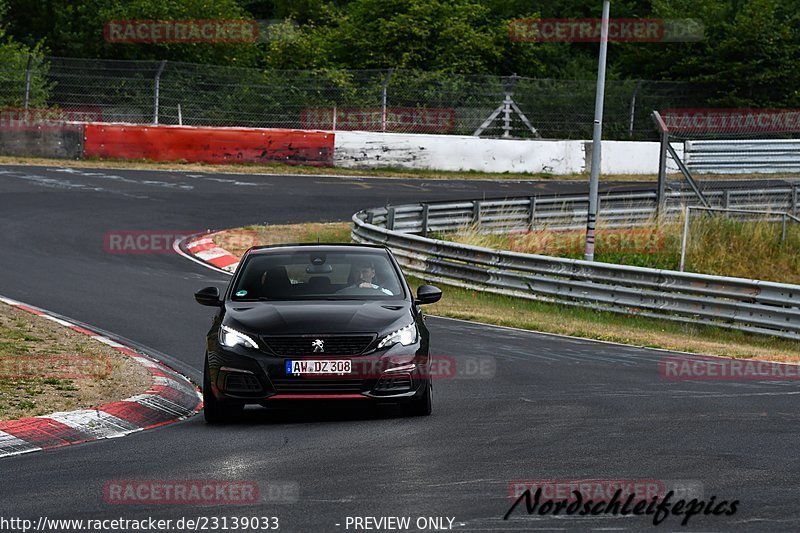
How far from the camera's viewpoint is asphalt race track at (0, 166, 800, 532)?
22.6 ft

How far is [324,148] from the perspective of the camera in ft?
117

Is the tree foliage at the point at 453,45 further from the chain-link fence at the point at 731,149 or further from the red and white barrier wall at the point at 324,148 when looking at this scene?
the red and white barrier wall at the point at 324,148

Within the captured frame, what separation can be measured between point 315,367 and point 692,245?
18.6 metres

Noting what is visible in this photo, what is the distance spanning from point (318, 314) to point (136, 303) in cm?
810

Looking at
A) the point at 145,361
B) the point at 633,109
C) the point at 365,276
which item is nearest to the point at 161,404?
the point at 365,276

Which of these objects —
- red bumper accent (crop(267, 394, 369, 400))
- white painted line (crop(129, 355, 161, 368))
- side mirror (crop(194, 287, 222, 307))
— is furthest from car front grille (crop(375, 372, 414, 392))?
white painted line (crop(129, 355, 161, 368))

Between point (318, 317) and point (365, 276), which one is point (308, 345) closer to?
point (318, 317)

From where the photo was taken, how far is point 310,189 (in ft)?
104

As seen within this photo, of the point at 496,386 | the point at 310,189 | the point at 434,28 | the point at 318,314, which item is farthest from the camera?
the point at 434,28

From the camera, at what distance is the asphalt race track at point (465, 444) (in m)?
6.89

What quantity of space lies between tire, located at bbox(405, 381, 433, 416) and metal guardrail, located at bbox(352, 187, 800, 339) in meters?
9.51

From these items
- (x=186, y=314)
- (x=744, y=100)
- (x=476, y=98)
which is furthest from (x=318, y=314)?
(x=744, y=100)

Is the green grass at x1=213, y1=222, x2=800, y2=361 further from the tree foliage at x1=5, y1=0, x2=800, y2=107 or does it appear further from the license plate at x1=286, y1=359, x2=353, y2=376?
the tree foliage at x1=5, y1=0, x2=800, y2=107

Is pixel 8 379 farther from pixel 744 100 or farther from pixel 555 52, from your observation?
pixel 555 52
